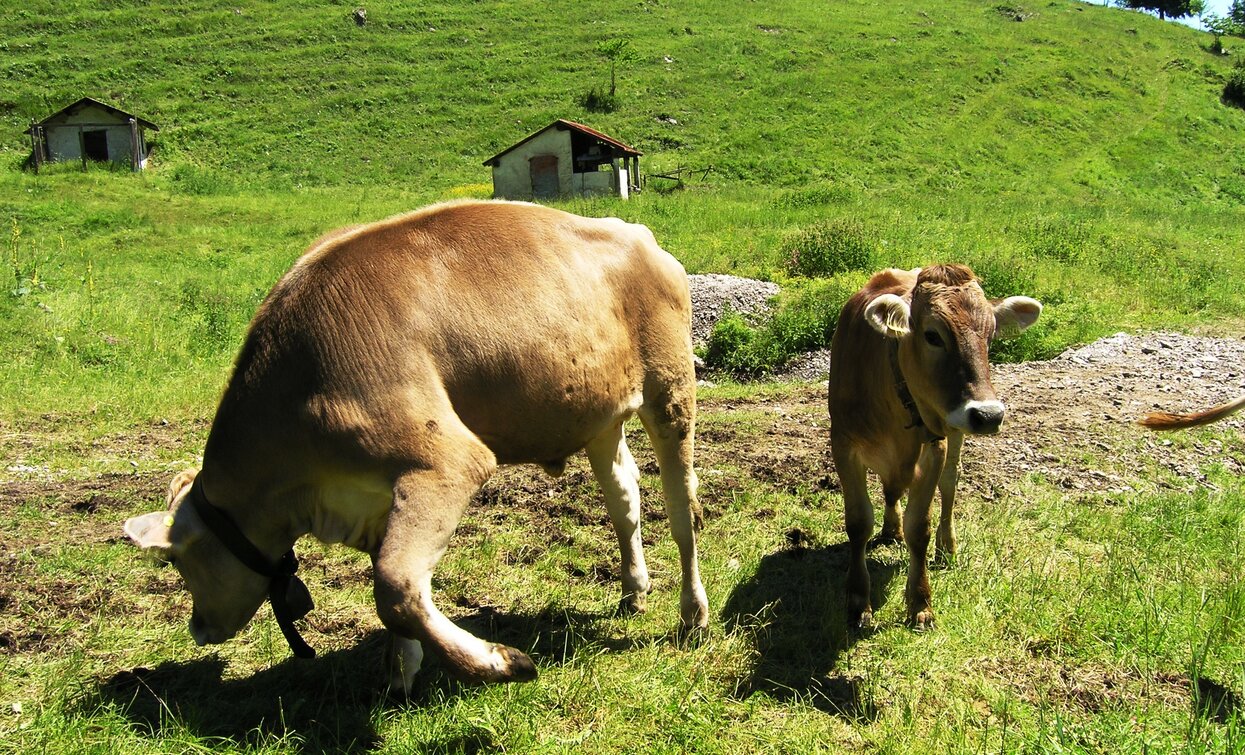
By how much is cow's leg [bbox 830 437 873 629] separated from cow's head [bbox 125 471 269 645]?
3130 millimetres

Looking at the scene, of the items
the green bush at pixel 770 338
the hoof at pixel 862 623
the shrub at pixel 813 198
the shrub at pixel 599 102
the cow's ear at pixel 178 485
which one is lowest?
the hoof at pixel 862 623

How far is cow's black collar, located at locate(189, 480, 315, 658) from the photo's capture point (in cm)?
382

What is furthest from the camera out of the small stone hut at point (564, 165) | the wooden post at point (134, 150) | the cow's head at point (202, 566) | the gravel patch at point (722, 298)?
the wooden post at point (134, 150)

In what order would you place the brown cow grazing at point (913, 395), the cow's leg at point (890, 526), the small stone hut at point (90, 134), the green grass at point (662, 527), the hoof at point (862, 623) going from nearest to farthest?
1. the green grass at point (662, 527)
2. the brown cow grazing at point (913, 395)
3. the hoof at point (862, 623)
4. the cow's leg at point (890, 526)
5. the small stone hut at point (90, 134)

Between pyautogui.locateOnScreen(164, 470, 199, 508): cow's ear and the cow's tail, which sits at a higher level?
the cow's tail

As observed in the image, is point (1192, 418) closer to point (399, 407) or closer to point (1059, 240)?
point (399, 407)

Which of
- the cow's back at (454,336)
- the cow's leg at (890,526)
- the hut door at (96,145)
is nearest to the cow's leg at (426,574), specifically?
the cow's back at (454,336)

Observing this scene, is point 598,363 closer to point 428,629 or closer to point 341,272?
point 341,272

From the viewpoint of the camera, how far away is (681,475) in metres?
5.08

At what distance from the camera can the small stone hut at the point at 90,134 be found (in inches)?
1503

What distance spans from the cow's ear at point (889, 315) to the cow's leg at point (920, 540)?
0.69 metres

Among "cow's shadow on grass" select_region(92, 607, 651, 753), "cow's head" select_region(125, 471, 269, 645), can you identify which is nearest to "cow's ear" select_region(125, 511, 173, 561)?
"cow's head" select_region(125, 471, 269, 645)

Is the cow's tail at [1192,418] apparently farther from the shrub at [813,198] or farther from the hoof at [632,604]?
the shrub at [813,198]

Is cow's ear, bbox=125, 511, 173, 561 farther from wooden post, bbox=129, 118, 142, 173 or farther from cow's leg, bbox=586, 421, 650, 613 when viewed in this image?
wooden post, bbox=129, 118, 142, 173
